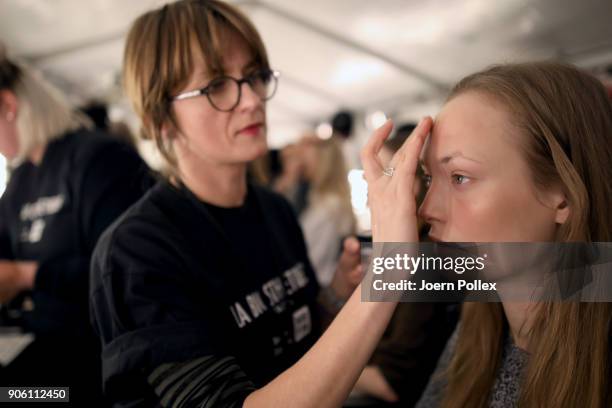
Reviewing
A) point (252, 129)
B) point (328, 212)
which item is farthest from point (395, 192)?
point (328, 212)

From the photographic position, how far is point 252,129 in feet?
2.64

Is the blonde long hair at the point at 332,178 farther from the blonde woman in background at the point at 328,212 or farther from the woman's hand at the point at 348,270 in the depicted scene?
the woman's hand at the point at 348,270

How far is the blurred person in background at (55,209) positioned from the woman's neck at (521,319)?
76cm

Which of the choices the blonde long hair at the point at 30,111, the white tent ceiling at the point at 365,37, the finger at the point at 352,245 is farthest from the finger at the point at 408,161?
the white tent ceiling at the point at 365,37

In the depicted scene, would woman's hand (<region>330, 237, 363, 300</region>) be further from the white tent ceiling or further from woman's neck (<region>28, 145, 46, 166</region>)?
the white tent ceiling

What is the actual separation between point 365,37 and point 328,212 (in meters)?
1.69

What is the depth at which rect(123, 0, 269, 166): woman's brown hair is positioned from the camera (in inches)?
30.0

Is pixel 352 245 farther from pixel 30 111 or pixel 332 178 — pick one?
pixel 332 178

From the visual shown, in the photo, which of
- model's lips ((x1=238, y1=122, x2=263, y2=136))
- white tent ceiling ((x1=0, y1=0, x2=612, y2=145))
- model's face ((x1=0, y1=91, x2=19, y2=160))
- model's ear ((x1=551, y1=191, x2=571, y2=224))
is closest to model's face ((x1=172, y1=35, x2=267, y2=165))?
model's lips ((x1=238, y1=122, x2=263, y2=136))

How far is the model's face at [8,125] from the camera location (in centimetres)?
111

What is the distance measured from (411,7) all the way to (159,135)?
217 centimetres

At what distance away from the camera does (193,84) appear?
2.54 ft

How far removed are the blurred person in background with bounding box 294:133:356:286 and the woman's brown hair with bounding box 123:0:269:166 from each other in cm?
146

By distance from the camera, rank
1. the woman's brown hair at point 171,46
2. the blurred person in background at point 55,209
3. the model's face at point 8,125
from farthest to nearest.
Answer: the model's face at point 8,125 → the blurred person in background at point 55,209 → the woman's brown hair at point 171,46
